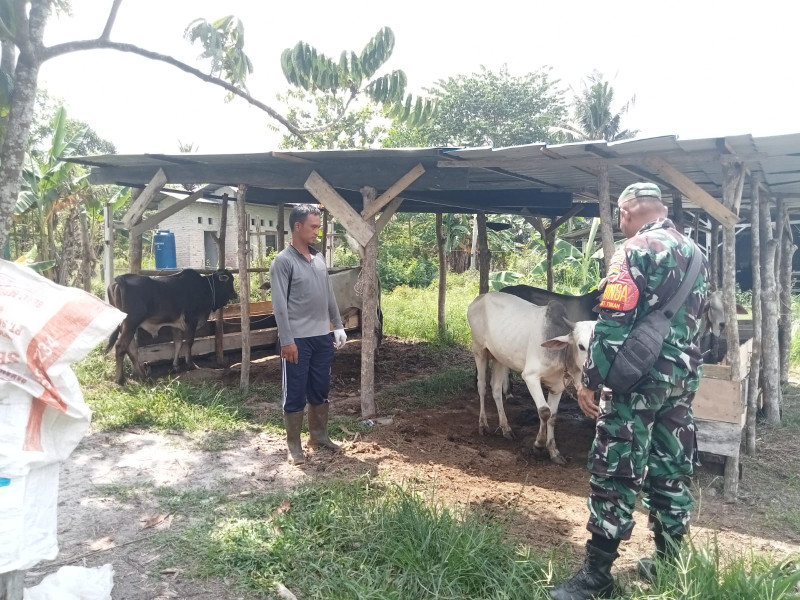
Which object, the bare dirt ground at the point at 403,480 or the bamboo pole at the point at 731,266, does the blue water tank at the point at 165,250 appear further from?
the bamboo pole at the point at 731,266

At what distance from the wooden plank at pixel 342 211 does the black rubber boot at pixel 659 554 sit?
425cm

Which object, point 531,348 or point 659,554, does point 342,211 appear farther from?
point 659,554


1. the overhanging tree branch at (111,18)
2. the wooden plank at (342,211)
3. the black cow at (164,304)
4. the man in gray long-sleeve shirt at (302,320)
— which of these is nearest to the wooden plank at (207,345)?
the black cow at (164,304)

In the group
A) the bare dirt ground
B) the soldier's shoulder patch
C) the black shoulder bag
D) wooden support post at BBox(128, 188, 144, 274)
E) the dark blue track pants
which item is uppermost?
wooden support post at BBox(128, 188, 144, 274)

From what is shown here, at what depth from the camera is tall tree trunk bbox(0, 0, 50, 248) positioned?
484 cm

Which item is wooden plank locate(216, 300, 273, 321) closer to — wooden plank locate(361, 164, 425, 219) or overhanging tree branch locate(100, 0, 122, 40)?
wooden plank locate(361, 164, 425, 219)

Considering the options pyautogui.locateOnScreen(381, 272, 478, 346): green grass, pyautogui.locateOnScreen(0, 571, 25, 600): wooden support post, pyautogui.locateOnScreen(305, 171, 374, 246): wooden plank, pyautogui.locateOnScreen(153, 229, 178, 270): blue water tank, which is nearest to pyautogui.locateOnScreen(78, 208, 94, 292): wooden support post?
pyautogui.locateOnScreen(153, 229, 178, 270): blue water tank

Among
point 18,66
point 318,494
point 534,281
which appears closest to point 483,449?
point 318,494

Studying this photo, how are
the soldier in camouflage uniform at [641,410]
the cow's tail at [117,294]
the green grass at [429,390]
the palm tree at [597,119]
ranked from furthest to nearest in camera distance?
the palm tree at [597,119], the cow's tail at [117,294], the green grass at [429,390], the soldier in camouflage uniform at [641,410]

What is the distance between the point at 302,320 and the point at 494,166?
2480 millimetres

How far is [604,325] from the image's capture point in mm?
3199

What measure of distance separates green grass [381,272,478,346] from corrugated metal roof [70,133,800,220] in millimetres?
3769

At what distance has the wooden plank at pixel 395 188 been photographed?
6.41 m

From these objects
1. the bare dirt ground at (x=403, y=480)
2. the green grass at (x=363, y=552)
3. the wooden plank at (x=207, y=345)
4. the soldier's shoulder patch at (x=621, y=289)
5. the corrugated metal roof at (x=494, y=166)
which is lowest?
the bare dirt ground at (x=403, y=480)
